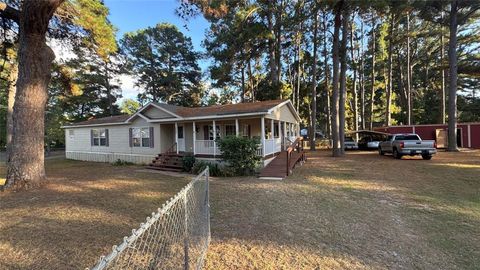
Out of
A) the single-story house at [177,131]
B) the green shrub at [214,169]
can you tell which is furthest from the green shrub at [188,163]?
the single-story house at [177,131]

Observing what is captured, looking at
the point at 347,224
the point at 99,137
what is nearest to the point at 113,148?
the point at 99,137

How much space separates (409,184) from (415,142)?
810 centimetres

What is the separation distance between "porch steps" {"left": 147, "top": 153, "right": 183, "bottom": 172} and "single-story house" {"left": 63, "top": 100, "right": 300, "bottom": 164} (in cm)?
89

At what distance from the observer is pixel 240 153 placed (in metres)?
11.8

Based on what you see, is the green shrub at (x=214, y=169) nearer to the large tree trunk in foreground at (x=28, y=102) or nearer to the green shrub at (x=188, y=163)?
the green shrub at (x=188, y=163)

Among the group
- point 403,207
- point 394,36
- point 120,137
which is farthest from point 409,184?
point 394,36

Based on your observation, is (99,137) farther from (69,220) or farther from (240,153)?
(69,220)

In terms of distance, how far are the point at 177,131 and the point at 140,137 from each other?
10.7 feet

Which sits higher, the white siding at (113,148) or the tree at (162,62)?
the tree at (162,62)

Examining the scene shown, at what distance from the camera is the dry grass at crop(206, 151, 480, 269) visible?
155 inches

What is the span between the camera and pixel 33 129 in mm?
8992

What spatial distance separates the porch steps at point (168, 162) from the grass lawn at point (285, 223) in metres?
4.41

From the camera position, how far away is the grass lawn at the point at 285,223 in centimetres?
396

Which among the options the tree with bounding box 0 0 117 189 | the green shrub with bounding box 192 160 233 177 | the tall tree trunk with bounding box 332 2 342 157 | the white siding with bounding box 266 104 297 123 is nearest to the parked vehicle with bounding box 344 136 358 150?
the white siding with bounding box 266 104 297 123
